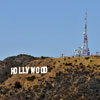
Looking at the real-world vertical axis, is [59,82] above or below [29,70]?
below

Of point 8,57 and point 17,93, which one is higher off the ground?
point 8,57

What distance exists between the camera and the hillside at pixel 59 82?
421 ft

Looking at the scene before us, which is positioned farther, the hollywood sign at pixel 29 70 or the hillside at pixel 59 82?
the hollywood sign at pixel 29 70

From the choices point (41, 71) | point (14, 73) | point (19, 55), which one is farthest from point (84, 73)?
point (19, 55)

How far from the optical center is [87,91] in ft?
417

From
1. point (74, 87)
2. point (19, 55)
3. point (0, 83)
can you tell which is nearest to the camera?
point (74, 87)

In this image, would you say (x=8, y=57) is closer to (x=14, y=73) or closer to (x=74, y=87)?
(x=14, y=73)

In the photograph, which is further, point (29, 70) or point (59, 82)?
point (29, 70)

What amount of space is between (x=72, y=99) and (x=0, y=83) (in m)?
52.4

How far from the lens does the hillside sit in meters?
128

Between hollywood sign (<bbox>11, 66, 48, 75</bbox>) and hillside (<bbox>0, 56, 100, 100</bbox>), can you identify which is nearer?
hillside (<bbox>0, 56, 100, 100</bbox>)

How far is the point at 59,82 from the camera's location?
145375 millimetres

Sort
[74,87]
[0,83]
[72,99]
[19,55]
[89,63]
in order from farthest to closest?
1. [19,55]
2. [0,83]
3. [89,63]
4. [74,87]
5. [72,99]

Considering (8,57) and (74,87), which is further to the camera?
(8,57)
